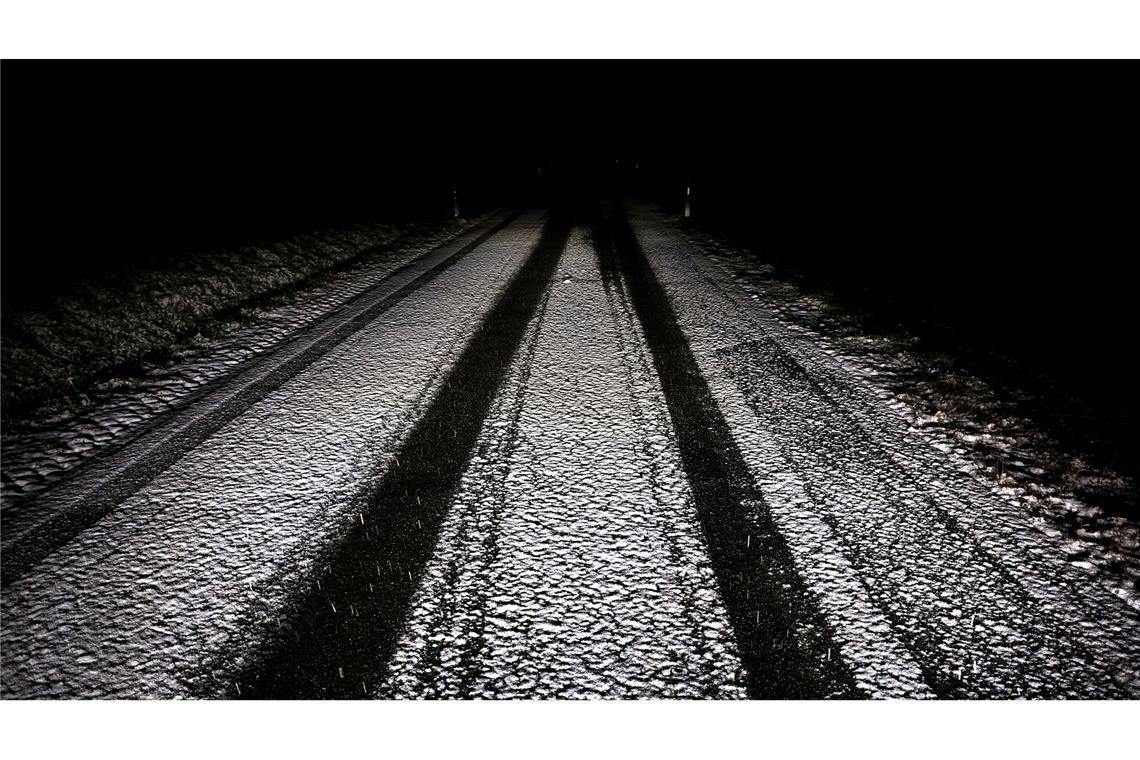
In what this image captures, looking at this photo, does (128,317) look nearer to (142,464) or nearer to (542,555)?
(142,464)

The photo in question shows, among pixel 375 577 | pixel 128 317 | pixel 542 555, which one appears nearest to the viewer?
pixel 375 577

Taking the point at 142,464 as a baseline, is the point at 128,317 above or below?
above

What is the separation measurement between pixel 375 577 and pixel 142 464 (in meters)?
2.04

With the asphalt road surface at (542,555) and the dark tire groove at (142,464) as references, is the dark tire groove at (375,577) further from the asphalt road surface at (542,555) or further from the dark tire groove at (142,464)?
the dark tire groove at (142,464)

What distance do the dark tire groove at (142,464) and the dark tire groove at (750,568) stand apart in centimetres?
321

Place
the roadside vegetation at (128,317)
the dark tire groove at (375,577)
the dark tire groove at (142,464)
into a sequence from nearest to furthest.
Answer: the dark tire groove at (375,577), the dark tire groove at (142,464), the roadside vegetation at (128,317)

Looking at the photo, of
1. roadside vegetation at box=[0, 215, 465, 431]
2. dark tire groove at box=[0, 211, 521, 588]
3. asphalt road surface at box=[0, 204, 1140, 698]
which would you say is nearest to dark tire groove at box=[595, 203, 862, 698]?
asphalt road surface at box=[0, 204, 1140, 698]

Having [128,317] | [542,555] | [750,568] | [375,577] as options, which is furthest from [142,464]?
[750,568]

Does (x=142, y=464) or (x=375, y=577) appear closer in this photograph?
(x=375, y=577)

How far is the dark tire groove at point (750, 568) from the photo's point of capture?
2061 mm

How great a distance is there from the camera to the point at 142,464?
11.3 ft

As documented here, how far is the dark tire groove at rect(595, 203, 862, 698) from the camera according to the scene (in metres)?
2.06

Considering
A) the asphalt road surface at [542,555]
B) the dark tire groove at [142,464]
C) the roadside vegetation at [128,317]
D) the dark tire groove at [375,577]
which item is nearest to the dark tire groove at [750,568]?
the asphalt road surface at [542,555]

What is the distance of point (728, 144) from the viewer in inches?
1545
